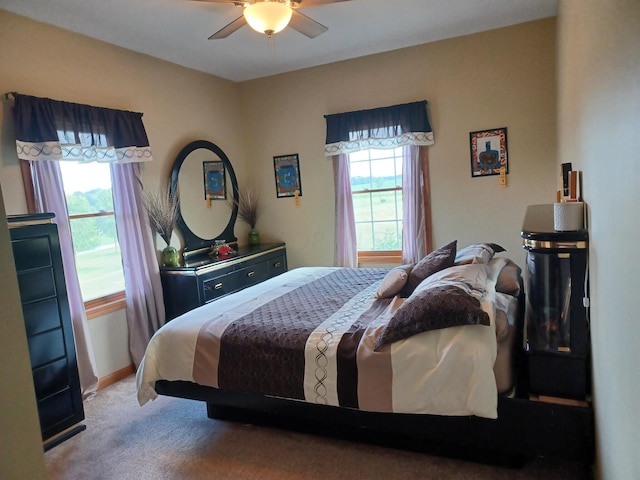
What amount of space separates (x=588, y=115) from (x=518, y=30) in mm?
2817

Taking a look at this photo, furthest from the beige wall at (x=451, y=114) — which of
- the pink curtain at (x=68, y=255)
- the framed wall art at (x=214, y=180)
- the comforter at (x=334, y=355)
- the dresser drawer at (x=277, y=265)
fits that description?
the pink curtain at (x=68, y=255)

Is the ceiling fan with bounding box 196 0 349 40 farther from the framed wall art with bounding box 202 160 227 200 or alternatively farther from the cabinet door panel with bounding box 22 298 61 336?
the framed wall art with bounding box 202 160 227 200

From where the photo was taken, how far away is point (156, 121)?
13.3 feet

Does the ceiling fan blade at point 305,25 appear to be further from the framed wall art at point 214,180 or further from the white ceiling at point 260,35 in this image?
the framed wall art at point 214,180

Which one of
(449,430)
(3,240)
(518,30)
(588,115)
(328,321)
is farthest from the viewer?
(518,30)

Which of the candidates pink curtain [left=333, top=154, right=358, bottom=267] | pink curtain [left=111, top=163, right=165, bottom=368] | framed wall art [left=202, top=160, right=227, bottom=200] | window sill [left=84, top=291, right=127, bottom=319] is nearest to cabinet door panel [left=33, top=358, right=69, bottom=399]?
window sill [left=84, top=291, right=127, bottom=319]

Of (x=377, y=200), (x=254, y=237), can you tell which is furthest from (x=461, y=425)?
(x=254, y=237)

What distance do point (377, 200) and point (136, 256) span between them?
8.45 ft

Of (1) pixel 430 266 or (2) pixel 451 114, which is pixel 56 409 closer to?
(1) pixel 430 266

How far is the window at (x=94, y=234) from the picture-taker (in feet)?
11.1

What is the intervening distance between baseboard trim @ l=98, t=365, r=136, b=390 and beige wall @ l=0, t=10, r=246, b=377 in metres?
0.04

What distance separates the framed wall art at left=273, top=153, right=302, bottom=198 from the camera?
503cm

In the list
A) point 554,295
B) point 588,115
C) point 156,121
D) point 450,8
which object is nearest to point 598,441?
point 554,295

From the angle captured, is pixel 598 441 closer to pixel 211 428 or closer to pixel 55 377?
pixel 211 428
